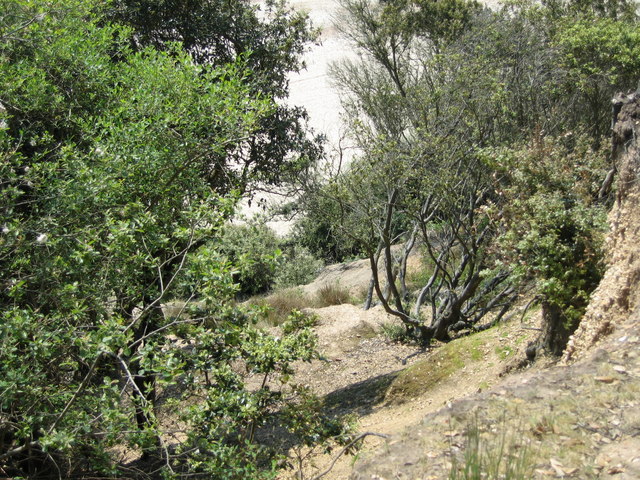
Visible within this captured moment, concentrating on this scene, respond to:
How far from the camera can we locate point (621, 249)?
546 centimetres

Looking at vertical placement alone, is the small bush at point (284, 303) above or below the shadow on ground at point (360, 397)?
above

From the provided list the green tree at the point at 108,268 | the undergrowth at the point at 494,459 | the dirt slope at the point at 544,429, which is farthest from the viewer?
the green tree at the point at 108,268

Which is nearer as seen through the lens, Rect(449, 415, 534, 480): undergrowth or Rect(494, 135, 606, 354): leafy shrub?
Rect(449, 415, 534, 480): undergrowth

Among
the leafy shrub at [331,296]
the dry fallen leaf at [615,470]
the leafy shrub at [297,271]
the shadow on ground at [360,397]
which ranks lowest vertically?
the shadow on ground at [360,397]

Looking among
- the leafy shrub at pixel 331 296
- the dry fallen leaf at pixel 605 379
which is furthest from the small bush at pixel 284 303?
the dry fallen leaf at pixel 605 379

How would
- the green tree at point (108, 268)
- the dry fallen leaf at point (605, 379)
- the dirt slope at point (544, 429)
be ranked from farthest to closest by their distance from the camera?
1. the green tree at point (108, 268)
2. the dry fallen leaf at point (605, 379)
3. the dirt slope at point (544, 429)

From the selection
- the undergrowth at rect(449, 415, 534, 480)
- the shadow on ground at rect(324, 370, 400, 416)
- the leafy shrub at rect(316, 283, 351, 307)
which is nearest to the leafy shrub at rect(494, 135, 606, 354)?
the undergrowth at rect(449, 415, 534, 480)

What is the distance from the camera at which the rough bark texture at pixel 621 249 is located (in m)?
5.12

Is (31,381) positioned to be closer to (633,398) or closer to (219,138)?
(219,138)

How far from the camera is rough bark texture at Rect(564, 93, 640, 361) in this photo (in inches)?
202

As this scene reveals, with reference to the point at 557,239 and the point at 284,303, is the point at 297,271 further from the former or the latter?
the point at 557,239

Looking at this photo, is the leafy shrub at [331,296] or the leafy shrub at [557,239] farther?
the leafy shrub at [331,296]

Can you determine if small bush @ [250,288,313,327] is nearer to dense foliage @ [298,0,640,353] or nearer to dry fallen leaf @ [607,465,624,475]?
dense foliage @ [298,0,640,353]

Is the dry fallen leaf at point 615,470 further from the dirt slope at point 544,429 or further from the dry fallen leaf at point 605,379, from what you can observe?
the dry fallen leaf at point 605,379
